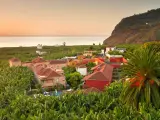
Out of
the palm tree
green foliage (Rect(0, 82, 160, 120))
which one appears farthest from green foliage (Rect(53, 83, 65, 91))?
the palm tree

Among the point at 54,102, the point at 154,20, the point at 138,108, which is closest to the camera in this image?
the point at 138,108

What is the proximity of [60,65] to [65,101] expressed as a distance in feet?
115

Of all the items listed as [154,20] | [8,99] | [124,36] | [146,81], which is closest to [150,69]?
→ [146,81]

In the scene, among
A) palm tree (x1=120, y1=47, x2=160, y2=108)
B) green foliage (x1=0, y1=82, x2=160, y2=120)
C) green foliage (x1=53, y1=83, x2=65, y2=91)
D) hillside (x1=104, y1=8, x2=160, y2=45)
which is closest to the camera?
palm tree (x1=120, y1=47, x2=160, y2=108)

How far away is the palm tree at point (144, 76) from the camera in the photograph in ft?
41.7

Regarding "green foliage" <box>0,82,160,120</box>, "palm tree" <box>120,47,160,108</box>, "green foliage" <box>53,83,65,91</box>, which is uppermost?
"palm tree" <box>120,47,160,108</box>

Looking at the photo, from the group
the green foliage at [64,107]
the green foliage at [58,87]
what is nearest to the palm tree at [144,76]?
the green foliage at [64,107]

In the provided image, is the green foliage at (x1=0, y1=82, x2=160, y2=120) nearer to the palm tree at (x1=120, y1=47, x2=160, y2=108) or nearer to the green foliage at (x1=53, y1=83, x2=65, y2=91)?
the palm tree at (x1=120, y1=47, x2=160, y2=108)

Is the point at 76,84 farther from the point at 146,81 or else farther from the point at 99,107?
the point at 146,81

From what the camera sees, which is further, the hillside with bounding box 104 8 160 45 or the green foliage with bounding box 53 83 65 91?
the hillside with bounding box 104 8 160 45

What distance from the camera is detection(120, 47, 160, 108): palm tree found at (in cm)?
1270

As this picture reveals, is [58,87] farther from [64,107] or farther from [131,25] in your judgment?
[131,25]

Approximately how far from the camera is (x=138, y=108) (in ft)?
47.7

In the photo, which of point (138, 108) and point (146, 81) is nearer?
point (146, 81)
